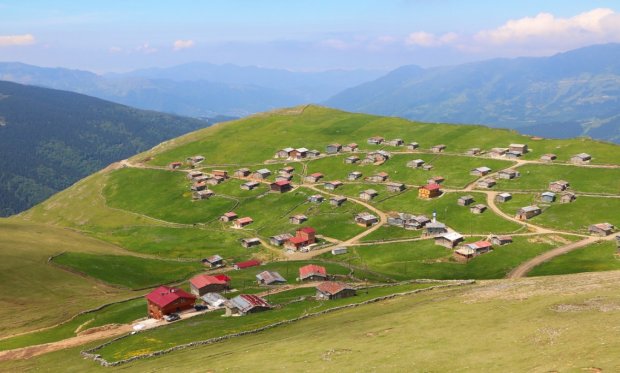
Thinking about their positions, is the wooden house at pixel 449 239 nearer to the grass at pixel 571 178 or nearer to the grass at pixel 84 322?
the grass at pixel 571 178

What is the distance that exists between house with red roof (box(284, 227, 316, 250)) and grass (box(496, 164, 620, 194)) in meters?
76.5

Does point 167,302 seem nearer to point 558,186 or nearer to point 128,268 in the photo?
point 128,268

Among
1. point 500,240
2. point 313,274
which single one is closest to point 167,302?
point 313,274

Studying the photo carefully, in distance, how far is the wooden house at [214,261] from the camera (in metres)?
155

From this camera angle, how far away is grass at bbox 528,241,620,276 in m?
117

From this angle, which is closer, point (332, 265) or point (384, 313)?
point (384, 313)

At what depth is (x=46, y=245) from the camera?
147m

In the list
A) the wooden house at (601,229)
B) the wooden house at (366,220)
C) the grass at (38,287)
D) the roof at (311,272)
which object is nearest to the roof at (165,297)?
the grass at (38,287)

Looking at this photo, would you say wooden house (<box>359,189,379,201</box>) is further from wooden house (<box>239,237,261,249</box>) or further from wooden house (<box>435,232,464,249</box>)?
wooden house (<box>239,237,261,249</box>)

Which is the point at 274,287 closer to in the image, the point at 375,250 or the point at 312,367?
the point at 375,250

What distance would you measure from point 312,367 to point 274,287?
6984 centimetres

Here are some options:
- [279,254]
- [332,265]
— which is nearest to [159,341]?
[332,265]

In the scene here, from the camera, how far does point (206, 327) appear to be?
83.8 metres

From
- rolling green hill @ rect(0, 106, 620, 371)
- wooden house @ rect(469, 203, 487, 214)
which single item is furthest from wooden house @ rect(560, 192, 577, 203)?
wooden house @ rect(469, 203, 487, 214)
